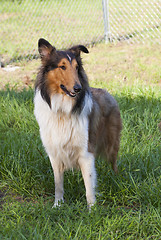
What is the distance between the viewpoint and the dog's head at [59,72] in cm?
261

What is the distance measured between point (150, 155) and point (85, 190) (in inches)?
33.2

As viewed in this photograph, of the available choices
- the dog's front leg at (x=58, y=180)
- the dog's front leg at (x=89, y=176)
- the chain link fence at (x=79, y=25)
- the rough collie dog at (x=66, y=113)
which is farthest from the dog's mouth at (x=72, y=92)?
the chain link fence at (x=79, y=25)

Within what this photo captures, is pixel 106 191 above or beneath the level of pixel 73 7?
beneath

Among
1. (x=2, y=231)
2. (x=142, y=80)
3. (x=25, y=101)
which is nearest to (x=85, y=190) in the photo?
(x=2, y=231)

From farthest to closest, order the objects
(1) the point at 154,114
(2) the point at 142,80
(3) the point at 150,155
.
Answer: (2) the point at 142,80, (1) the point at 154,114, (3) the point at 150,155

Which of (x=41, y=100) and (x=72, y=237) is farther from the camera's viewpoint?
(x=41, y=100)

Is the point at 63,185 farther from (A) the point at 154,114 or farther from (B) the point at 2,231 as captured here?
(A) the point at 154,114

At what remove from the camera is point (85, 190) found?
10.1 ft

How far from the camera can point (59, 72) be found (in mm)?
2654

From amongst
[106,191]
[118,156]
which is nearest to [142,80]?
[118,156]

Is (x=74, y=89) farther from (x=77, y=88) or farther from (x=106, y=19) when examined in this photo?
(x=106, y=19)

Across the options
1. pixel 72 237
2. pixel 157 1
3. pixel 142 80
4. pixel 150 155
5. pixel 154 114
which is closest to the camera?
pixel 72 237

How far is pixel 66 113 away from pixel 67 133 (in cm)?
18

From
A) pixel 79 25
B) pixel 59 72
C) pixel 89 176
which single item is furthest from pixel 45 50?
pixel 79 25
